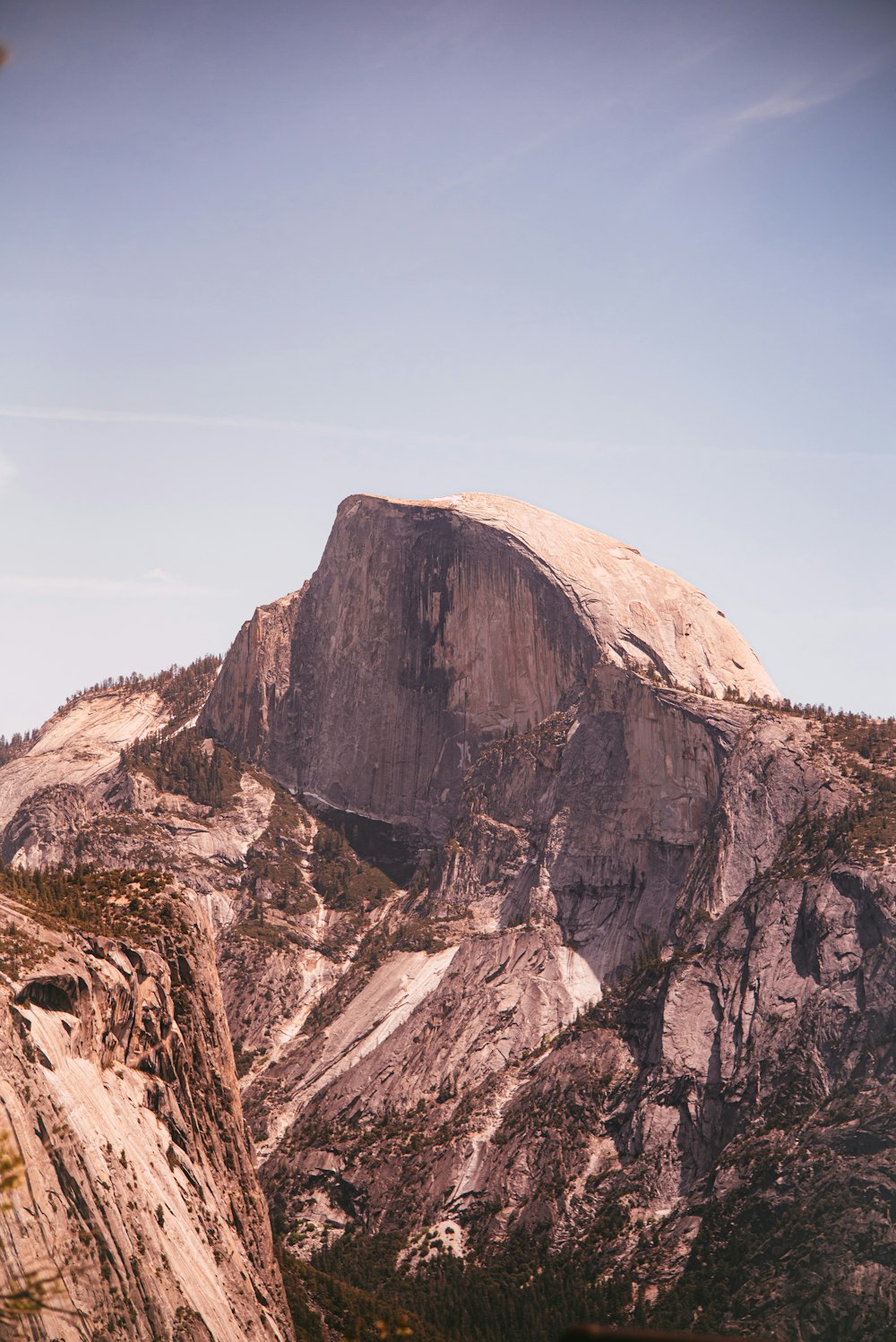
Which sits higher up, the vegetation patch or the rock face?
the vegetation patch

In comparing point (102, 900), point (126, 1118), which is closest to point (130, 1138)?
point (126, 1118)

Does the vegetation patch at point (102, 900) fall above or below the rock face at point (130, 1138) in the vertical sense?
above

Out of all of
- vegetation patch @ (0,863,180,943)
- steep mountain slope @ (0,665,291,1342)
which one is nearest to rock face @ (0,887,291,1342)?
steep mountain slope @ (0,665,291,1342)

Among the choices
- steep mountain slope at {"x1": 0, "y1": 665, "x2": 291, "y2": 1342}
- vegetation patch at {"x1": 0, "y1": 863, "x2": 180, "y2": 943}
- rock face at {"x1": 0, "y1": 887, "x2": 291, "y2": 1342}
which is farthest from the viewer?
vegetation patch at {"x1": 0, "y1": 863, "x2": 180, "y2": 943}

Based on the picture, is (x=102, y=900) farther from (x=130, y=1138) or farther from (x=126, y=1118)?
(x=130, y=1138)

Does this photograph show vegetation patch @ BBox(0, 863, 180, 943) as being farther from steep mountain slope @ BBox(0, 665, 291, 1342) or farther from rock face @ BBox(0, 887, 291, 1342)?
rock face @ BBox(0, 887, 291, 1342)

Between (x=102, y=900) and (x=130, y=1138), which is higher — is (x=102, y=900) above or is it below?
above

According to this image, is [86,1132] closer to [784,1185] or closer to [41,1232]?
[41,1232]

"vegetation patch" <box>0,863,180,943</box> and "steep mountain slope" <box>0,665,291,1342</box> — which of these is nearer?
"steep mountain slope" <box>0,665,291,1342</box>

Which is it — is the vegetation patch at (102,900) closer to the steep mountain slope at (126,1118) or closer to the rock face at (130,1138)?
the steep mountain slope at (126,1118)

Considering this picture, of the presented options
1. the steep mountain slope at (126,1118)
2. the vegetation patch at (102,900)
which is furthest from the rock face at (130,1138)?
the vegetation patch at (102,900)

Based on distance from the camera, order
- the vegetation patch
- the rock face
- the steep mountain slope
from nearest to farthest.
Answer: the rock face → the steep mountain slope → the vegetation patch
